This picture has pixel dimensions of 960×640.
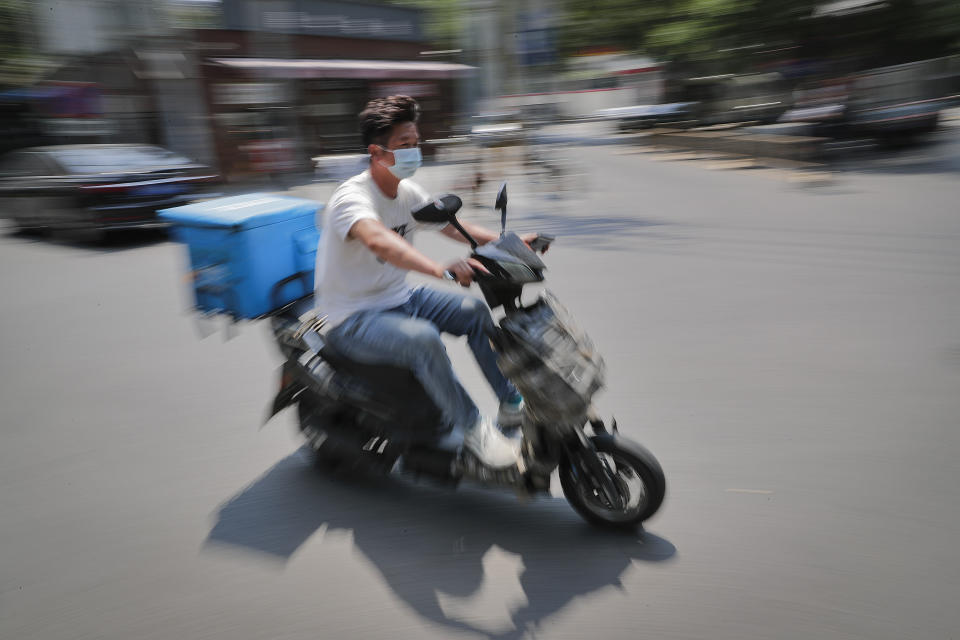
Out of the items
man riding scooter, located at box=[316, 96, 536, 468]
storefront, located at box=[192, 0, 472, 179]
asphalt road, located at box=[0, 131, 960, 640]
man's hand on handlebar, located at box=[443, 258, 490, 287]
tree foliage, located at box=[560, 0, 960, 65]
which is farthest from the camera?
storefront, located at box=[192, 0, 472, 179]

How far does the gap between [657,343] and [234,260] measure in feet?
9.64

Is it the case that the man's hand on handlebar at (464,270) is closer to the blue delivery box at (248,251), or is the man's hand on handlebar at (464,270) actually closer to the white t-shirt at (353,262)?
→ the white t-shirt at (353,262)

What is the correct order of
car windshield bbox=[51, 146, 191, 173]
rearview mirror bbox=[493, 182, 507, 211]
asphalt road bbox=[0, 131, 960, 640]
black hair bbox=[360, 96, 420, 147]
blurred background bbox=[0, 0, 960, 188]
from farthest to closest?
blurred background bbox=[0, 0, 960, 188] → car windshield bbox=[51, 146, 191, 173] → black hair bbox=[360, 96, 420, 147] → rearview mirror bbox=[493, 182, 507, 211] → asphalt road bbox=[0, 131, 960, 640]

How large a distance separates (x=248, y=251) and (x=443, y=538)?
4.84 feet

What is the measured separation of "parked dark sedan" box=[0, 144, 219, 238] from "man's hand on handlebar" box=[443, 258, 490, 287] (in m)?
→ 7.98

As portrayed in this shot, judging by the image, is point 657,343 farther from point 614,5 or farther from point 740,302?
point 614,5

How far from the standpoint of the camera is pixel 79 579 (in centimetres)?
277

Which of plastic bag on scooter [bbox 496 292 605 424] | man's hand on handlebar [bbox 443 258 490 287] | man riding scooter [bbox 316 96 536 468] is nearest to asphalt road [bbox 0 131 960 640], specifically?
man riding scooter [bbox 316 96 536 468]

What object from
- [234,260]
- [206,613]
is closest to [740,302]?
[234,260]

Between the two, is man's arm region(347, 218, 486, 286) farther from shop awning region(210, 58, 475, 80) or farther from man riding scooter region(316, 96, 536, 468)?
shop awning region(210, 58, 475, 80)

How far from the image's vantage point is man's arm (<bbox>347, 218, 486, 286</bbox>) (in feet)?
8.64

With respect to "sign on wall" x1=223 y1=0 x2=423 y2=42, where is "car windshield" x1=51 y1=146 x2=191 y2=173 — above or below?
below

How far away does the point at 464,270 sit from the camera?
2.62m

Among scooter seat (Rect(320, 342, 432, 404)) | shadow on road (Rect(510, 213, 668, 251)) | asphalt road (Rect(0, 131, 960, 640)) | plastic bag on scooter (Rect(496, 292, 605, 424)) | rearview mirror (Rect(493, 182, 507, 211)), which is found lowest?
shadow on road (Rect(510, 213, 668, 251))
